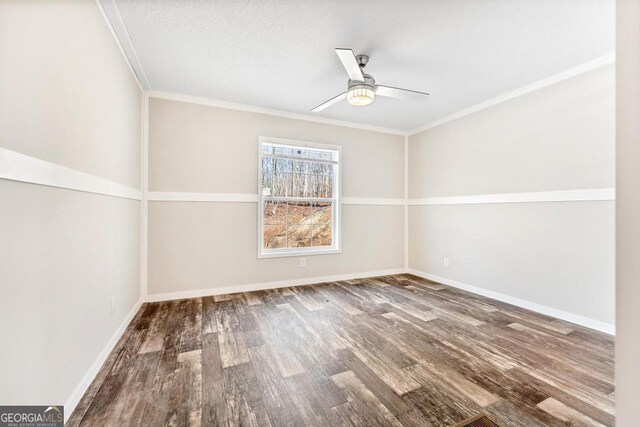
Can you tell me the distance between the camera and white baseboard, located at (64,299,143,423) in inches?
55.6

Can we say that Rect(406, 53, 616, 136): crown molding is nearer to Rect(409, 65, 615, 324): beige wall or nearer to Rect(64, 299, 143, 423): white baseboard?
Rect(409, 65, 615, 324): beige wall

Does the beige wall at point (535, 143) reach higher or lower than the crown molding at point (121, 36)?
lower

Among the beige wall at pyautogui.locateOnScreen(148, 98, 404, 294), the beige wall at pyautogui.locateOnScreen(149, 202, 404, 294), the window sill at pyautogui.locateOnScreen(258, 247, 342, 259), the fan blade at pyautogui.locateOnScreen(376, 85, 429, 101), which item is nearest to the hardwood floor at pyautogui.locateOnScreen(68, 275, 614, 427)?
the beige wall at pyautogui.locateOnScreen(149, 202, 404, 294)

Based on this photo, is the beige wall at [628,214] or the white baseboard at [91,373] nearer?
the beige wall at [628,214]

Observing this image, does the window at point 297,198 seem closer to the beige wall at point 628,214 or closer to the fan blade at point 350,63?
the fan blade at point 350,63

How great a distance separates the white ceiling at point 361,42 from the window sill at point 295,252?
7.20 feet

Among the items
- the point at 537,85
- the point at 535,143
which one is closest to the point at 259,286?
the point at 535,143

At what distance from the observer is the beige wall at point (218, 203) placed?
325 centimetres

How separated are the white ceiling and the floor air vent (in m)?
2.64

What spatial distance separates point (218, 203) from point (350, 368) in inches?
104

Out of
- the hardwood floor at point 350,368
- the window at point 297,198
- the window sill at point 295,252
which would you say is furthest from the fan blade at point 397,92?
the window sill at point 295,252

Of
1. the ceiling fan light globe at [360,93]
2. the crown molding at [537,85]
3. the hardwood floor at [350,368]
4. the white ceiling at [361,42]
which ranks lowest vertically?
the hardwood floor at [350,368]

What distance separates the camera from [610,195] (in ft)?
7.93

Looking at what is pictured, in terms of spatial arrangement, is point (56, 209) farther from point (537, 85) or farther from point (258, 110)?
point (537, 85)
